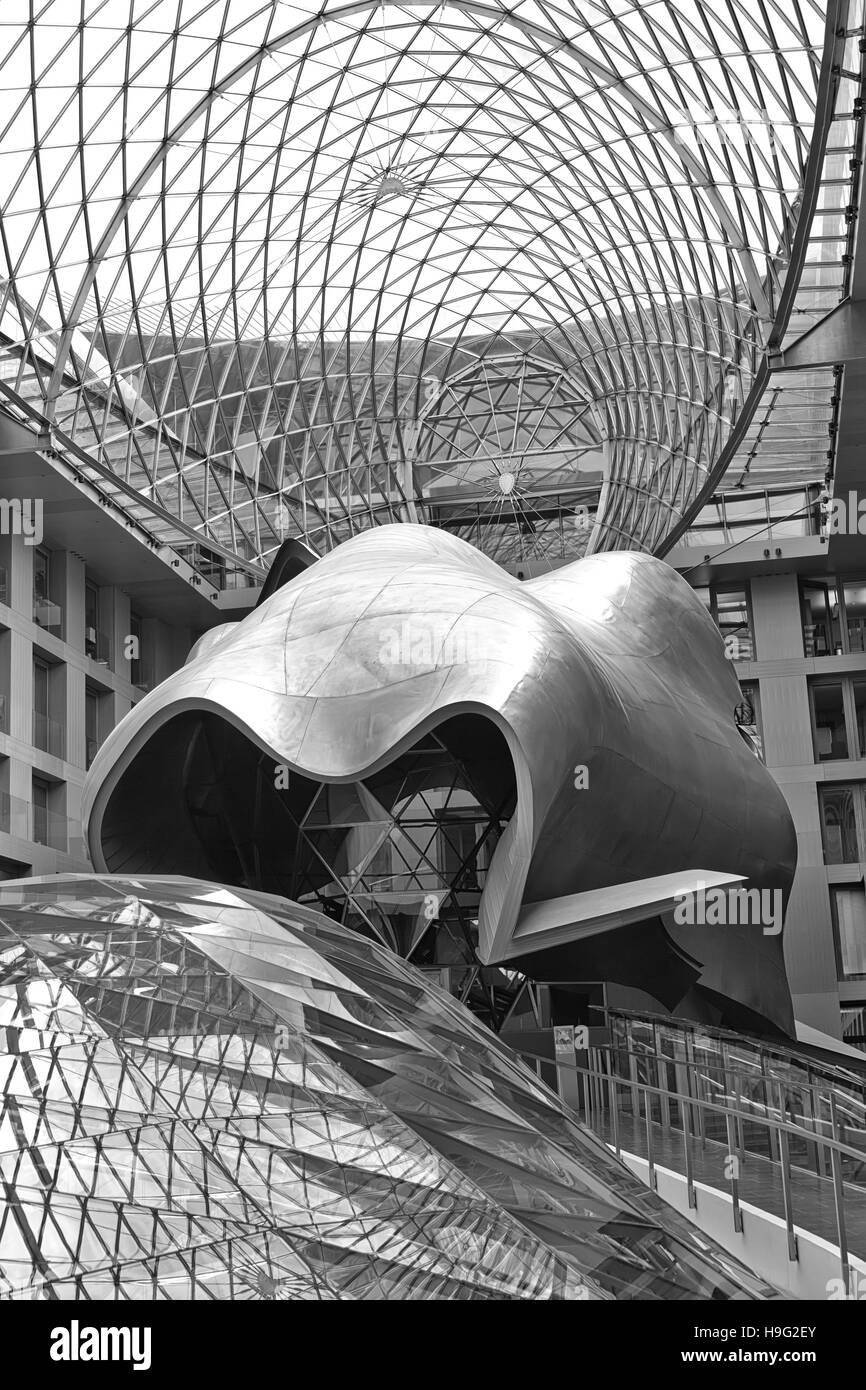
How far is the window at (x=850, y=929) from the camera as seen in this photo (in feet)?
207

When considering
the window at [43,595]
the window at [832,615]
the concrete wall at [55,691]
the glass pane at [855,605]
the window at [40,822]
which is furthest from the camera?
the glass pane at [855,605]

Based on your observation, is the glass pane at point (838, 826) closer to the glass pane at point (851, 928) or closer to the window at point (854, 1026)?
the glass pane at point (851, 928)

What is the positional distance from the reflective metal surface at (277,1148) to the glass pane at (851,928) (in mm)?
51527

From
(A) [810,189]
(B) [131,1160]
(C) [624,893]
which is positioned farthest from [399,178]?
(B) [131,1160]

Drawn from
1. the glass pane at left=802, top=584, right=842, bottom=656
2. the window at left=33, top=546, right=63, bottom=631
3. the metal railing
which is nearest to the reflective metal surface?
the metal railing

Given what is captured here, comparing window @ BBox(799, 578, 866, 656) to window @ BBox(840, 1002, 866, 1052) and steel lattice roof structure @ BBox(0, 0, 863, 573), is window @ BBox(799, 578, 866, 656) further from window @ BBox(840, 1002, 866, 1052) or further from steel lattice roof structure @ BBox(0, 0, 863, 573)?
window @ BBox(840, 1002, 866, 1052)

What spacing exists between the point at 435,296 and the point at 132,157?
71.2ft

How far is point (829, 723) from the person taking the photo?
2648 inches

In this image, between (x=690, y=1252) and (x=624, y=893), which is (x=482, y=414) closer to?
(x=624, y=893)

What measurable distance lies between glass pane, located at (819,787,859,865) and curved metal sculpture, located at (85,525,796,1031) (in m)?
25.0

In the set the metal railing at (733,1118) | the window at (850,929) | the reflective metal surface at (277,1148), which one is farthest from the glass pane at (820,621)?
the reflective metal surface at (277,1148)

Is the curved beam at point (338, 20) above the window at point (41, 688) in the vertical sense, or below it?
above

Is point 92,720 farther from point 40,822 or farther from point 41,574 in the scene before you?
point 40,822

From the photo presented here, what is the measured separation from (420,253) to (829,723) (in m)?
28.2
